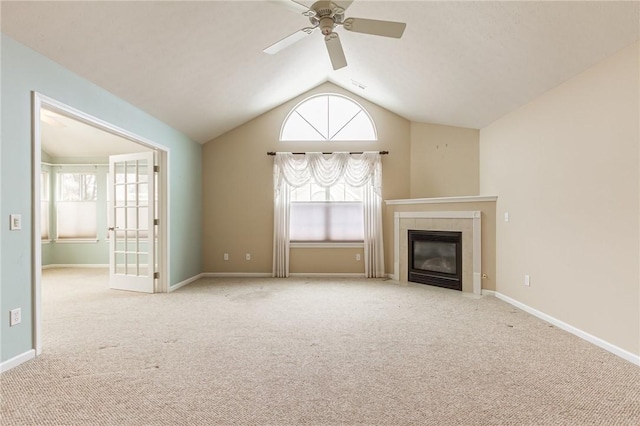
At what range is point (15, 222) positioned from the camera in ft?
7.97

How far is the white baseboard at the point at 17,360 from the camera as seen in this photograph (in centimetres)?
230

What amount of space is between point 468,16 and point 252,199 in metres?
4.24

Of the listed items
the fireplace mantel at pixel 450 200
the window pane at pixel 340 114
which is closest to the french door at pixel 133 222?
the window pane at pixel 340 114

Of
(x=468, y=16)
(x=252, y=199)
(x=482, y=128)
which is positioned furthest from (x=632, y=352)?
(x=252, y=199)

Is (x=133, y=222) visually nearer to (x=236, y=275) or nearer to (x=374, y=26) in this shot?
(x=236, y=275)

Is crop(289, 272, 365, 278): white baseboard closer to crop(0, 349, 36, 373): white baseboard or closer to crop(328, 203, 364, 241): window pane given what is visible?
crop(328, 203, 364, 241): window pane

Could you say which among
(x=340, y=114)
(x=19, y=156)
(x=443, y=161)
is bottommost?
(x=19, y=156)

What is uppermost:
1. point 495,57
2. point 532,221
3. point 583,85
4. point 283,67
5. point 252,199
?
point 283,67

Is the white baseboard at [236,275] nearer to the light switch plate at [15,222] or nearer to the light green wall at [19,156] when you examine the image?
the light green wall at [19,156]

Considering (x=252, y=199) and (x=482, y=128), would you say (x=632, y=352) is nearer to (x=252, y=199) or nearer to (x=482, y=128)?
(x=482, y=128)

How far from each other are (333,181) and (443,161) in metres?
1.92

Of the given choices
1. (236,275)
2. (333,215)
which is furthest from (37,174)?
(333,215)

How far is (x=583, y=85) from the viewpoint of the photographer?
3.04 metres

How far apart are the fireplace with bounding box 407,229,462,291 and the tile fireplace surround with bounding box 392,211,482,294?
77 millimetres
